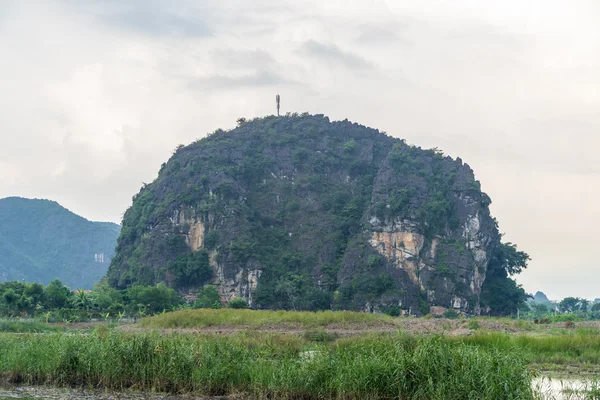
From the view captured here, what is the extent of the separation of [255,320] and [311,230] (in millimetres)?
66475

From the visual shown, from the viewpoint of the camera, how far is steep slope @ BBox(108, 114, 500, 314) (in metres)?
96.6

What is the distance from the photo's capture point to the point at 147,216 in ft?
354

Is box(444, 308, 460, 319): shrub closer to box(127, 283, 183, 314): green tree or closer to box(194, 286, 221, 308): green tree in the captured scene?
box(194, 286, 221, 308): green tree

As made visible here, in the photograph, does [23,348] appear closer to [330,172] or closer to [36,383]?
[36,383]

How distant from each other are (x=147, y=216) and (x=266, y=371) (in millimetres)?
91536

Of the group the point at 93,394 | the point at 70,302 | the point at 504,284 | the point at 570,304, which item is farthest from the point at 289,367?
the point at 570,304

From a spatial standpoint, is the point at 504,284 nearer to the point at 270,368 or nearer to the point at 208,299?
the point at 208,299

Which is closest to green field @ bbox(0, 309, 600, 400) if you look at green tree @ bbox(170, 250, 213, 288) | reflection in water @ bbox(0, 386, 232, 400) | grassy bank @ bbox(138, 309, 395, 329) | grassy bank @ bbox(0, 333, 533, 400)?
grassy bank @ bbox(0, 333, 533, 400)

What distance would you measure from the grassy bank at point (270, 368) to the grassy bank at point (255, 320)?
1974 cm

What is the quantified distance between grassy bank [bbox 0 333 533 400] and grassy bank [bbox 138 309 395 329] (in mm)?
19739

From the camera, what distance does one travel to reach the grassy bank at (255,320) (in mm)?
42812

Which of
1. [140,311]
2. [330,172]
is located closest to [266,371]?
[140,311]

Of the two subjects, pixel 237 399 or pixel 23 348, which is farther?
pixel 23 348

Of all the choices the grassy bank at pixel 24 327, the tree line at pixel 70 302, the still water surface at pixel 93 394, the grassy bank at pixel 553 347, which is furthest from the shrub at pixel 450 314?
the still water surface at pixel 93 394
